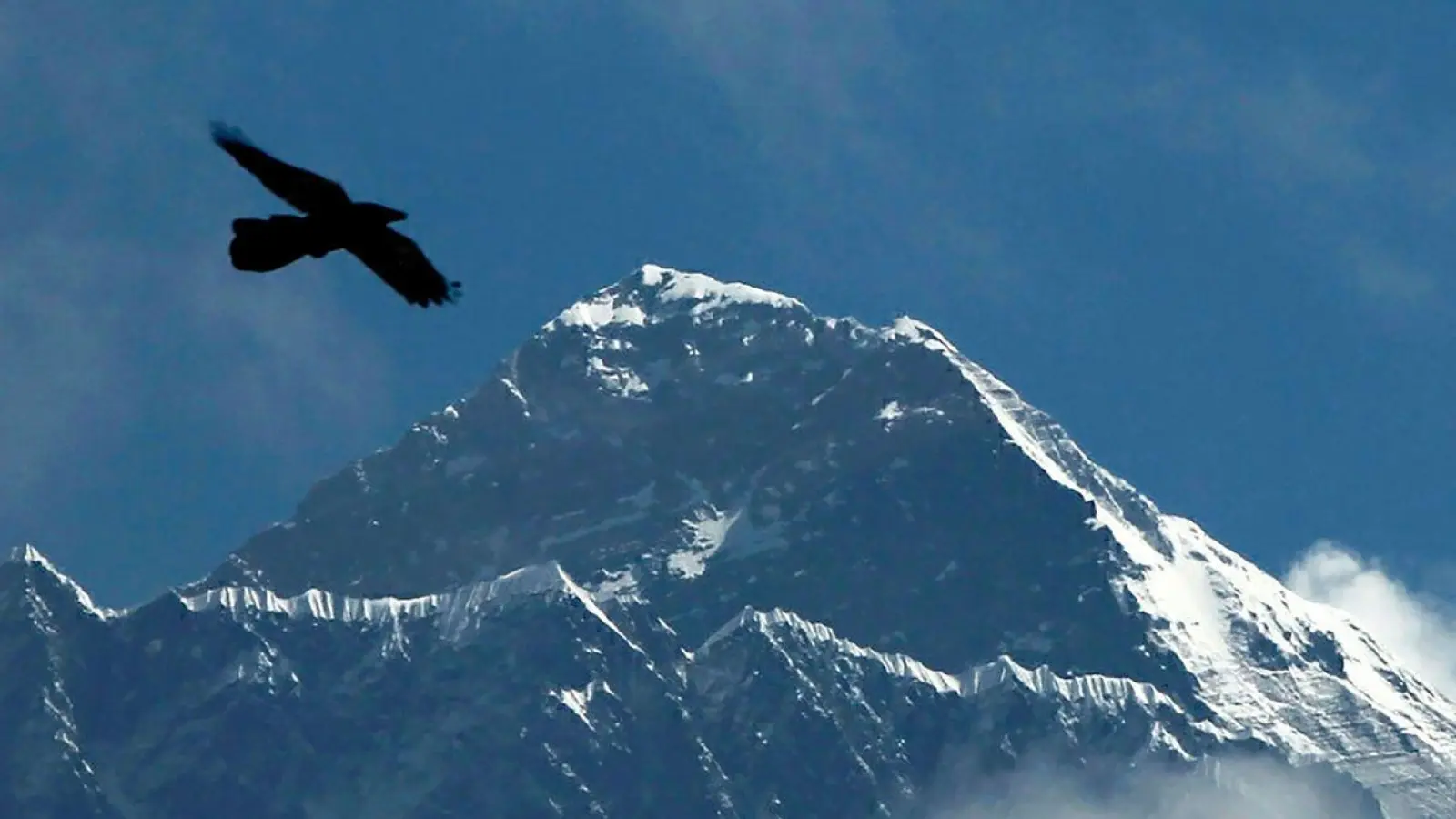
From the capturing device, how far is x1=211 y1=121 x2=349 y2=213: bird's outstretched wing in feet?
78.9

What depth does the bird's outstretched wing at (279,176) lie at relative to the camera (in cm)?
2406

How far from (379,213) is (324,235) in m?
0.57

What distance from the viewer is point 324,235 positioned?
2445cm

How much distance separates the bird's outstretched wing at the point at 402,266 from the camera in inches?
954

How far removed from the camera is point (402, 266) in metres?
24.5

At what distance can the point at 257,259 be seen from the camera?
24.5 metres

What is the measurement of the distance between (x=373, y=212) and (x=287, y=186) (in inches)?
25.6

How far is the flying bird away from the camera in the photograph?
24141 millimetres

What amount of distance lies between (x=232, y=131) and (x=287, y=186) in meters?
0.52

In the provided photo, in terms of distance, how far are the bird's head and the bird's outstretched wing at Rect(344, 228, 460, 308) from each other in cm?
9

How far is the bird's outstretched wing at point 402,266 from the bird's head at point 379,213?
0.28ft

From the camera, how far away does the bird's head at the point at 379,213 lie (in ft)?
78.2

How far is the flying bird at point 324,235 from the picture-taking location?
24.1 m

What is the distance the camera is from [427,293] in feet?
80.0
